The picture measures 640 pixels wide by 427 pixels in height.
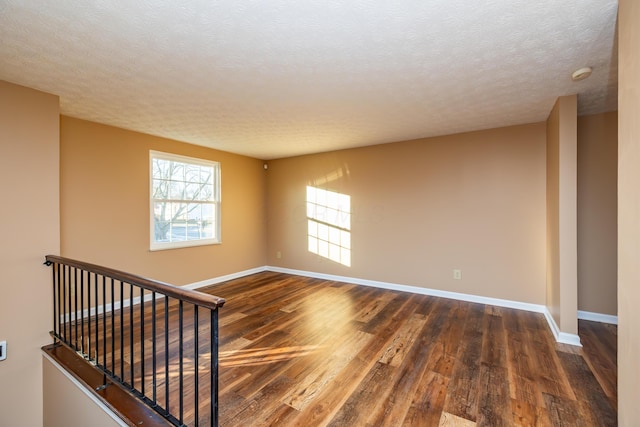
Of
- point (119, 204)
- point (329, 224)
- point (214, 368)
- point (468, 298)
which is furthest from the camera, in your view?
point (329, 224)

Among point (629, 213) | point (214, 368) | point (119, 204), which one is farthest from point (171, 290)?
point (119, 204)

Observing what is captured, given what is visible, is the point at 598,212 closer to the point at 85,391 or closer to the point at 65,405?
the point at 85,391

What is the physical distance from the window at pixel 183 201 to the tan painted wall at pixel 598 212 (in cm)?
513

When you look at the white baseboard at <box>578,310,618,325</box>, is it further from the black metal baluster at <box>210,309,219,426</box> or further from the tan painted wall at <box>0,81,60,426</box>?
the tan painted wall at <box>0,81,60,426</box>

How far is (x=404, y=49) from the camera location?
Answer: 1861 millimetres

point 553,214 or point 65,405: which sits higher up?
point 553,214

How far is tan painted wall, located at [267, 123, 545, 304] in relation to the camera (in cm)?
348

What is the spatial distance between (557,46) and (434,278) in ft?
10.0

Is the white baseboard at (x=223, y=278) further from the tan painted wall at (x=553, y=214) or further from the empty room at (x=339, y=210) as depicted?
the tan painted wall at (x=553, y=214)

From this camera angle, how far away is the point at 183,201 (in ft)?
14.3

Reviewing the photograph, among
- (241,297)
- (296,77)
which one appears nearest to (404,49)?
(296,77)

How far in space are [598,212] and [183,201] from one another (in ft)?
18.1

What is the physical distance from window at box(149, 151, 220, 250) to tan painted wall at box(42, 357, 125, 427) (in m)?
1.81

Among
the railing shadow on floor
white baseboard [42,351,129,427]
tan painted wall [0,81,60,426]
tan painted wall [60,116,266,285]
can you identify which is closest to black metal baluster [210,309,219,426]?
the railing shadow on floor
